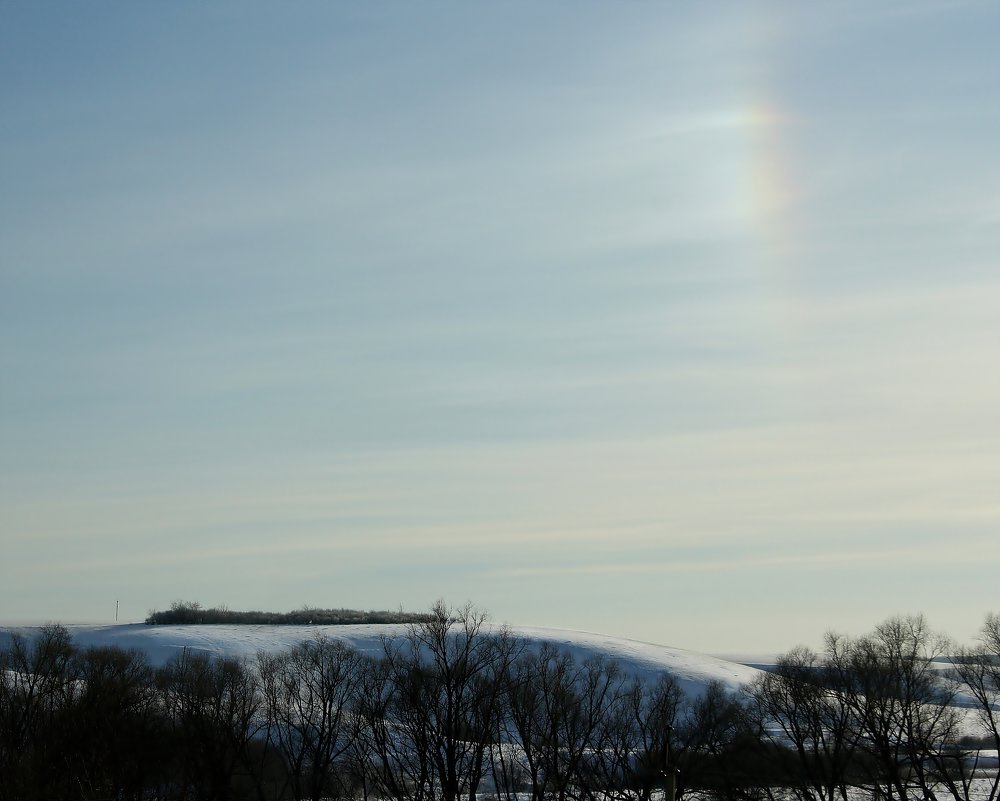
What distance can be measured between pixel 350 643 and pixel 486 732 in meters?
68.7

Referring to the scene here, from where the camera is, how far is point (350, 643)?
445ft

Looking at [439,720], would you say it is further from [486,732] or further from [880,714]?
[880,714]

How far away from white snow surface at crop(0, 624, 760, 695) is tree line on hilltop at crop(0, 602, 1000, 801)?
4111 cm

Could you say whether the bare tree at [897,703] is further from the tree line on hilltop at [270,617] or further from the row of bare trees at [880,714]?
the tree line on hilltop at [270,617]

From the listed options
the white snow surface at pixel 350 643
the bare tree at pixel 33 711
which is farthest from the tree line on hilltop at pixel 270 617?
the bare tree at pixel 33 711

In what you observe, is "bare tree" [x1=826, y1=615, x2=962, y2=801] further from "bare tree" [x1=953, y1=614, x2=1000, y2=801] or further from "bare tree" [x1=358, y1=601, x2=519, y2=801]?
"bare tree" [x1=358, y1=601, x2=519, y2=801]

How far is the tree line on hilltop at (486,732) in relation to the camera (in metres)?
69.8

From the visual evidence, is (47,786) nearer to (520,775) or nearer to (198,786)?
Answer: (198,786)

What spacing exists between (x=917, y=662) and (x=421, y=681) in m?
33.1

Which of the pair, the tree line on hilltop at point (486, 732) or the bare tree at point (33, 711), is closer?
the bare tree at point (33, 711)

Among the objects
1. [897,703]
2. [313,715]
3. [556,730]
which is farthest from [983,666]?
[313,715]

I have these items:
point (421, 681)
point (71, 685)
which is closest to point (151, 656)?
point (71, 685)

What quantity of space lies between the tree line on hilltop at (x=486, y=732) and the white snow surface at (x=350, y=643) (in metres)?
41.1

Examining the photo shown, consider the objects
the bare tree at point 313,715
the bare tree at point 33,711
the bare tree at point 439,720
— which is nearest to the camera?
the bare tree at point 33,711
